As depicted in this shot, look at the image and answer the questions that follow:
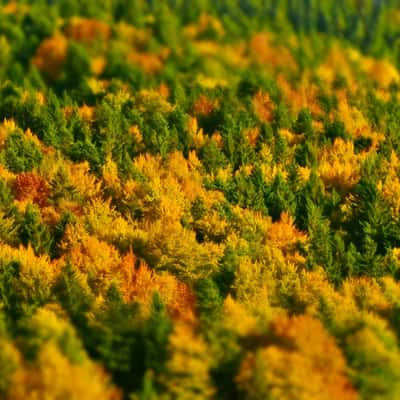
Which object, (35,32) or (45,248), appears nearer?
(45,248)

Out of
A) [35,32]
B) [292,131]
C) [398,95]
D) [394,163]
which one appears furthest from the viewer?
[35,32]

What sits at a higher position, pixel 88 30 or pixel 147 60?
pixel 88 30

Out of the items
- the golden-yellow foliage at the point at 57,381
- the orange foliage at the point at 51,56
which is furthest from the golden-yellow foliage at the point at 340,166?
the orange foliage at the point at 51,56

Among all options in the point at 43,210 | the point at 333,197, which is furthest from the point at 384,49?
the point at 43,210

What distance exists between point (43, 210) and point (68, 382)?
148 feet

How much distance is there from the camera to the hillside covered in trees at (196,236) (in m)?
59.2

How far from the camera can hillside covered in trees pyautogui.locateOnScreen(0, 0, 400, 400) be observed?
194 ft

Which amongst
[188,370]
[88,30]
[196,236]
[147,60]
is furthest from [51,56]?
[188,370]

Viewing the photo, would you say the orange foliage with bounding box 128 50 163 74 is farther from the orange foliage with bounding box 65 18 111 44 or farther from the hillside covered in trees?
the orange foliage with bounding box 65 18 111 44

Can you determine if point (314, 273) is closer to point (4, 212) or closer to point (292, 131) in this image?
point (4, 212)

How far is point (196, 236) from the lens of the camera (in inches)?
3777

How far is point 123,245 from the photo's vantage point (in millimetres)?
94375

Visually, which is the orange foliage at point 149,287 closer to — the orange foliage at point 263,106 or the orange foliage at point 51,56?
the orange foliage at point 263,106

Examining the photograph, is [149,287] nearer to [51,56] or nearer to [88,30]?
[51,56]
